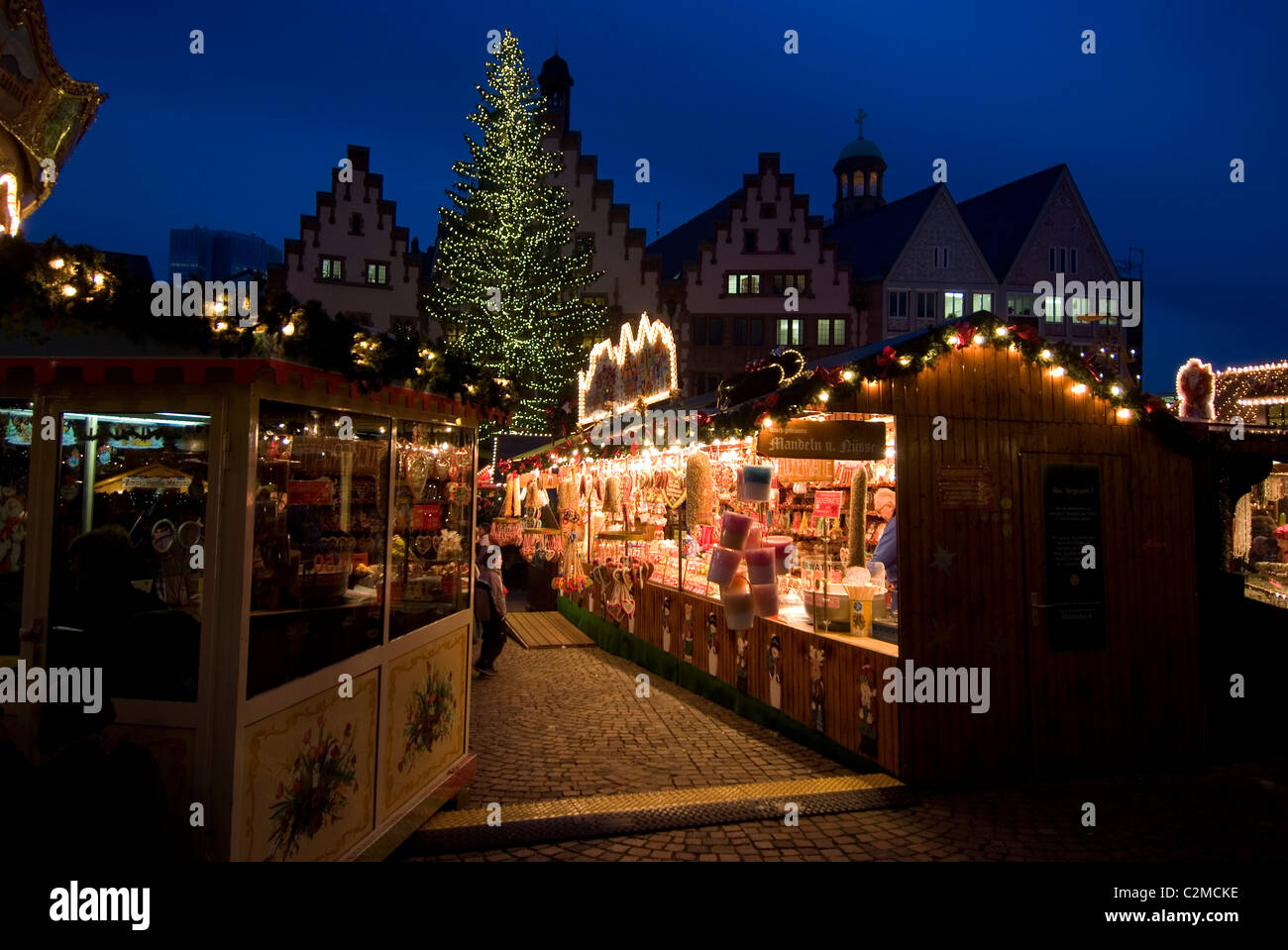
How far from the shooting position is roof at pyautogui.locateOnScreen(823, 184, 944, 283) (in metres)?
33.5

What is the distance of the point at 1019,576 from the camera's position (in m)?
6.21

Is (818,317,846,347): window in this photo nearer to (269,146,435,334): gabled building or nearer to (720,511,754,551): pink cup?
(269,146,435,334): gabled building

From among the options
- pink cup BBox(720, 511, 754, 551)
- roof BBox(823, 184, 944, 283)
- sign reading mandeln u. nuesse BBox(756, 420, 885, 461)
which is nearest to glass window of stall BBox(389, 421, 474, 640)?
sign reading mandeln u. nuesse BBox(756, 420, 885, 461)

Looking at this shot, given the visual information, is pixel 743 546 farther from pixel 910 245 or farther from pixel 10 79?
pixel 910 245

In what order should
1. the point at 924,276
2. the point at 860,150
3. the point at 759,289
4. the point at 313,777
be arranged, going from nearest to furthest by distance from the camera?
the point at 313,777
the point at 759,289
the point at 924,276
the point at 860,150

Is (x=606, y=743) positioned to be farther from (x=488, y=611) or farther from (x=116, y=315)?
(x=116, y=315)

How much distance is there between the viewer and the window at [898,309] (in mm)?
32638

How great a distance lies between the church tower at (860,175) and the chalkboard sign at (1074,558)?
6011 cm

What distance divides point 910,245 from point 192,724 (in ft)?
113

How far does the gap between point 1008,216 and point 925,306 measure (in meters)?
7.28

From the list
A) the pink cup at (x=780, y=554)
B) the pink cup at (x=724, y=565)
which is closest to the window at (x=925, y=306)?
the pink cup at (x=780, y=554)

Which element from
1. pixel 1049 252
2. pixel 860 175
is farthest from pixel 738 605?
pixel 860 175

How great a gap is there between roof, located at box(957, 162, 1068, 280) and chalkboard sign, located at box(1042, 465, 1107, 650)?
31003mm

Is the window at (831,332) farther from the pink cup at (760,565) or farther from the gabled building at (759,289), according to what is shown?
the pink cup at (760,565)
